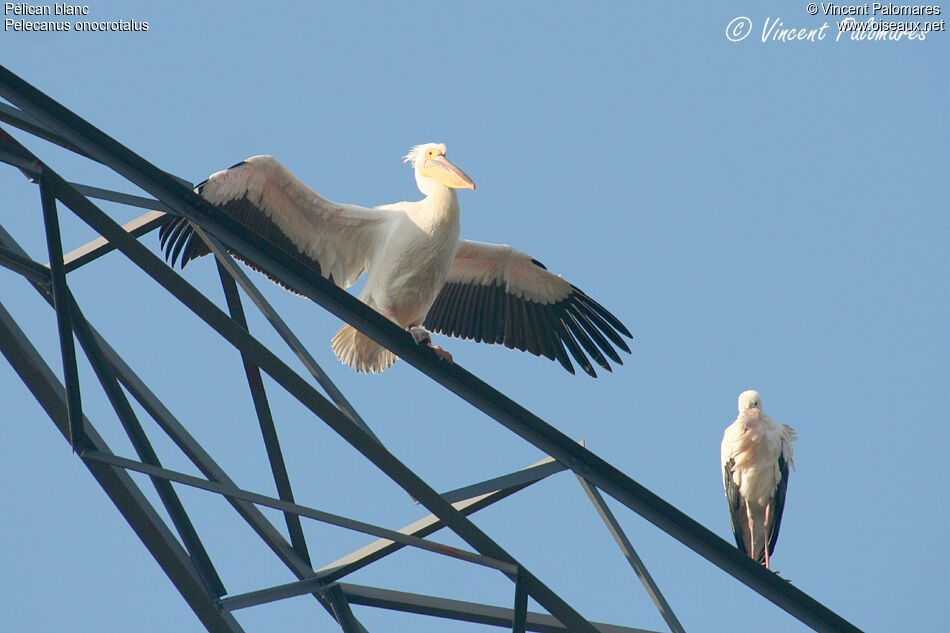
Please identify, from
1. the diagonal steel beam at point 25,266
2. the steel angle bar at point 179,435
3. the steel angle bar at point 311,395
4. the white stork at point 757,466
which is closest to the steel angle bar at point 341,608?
the steel angle bar at point 179,435

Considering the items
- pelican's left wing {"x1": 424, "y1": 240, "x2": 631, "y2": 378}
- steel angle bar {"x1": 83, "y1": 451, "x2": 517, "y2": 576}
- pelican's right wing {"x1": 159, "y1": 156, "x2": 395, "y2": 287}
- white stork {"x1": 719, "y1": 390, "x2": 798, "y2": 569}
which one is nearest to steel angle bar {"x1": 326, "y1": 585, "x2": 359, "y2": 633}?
steel angle bar {"x1": 83, "y1": 451, "x2": 517, "y2": 576}

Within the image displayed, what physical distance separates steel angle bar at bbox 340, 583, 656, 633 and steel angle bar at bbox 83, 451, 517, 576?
1.72ft

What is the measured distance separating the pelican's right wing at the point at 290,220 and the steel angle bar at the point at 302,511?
266cm

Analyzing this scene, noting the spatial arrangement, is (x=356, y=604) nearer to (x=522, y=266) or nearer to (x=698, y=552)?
(x=698, y=552)

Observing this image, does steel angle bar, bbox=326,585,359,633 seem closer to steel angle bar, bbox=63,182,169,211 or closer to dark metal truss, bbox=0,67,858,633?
dark metal truss, bbox=0,67,858,633

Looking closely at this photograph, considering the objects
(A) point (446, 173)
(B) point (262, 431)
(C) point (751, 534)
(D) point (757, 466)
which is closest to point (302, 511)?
(B) point (262, 431)

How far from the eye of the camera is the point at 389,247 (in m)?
7.82

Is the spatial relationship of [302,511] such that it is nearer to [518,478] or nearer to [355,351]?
[518,478]

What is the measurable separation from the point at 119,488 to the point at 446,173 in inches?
144

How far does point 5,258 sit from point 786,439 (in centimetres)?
674

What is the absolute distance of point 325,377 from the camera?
5.34 metres

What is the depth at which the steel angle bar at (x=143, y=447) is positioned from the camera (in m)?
4.75

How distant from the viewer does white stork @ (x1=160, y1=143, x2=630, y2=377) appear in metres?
7.63

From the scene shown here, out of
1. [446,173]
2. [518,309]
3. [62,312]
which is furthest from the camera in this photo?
[518,309]
